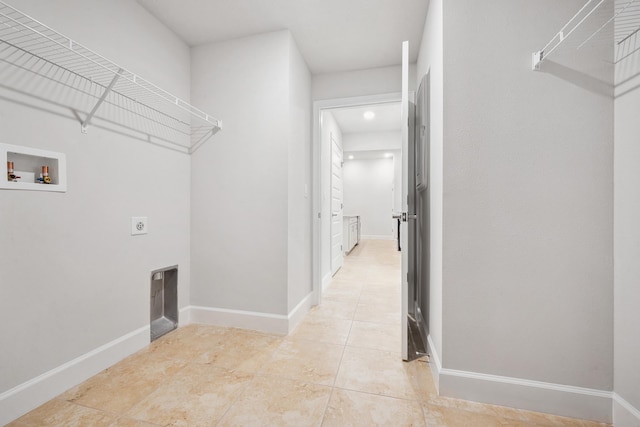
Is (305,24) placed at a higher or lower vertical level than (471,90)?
higher

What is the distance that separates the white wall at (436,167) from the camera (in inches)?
57.9

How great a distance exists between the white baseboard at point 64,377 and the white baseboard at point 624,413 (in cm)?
272

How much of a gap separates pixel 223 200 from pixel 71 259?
41.0 inches

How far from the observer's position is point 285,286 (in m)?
2.16

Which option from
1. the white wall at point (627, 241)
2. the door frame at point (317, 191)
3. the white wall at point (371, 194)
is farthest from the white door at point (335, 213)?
the white wall at point (371, 194)

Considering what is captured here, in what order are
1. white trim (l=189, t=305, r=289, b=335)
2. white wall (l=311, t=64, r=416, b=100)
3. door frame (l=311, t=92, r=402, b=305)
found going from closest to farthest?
white trim (l=189, t=305, r=289, b=335) < white wall (l=311, t=64, r=416, b=100) < door frame (l=311, t=92, r=402, b=305)

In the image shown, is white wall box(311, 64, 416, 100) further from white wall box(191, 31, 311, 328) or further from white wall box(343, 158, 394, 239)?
white wall box(343, 158, 394, 239)

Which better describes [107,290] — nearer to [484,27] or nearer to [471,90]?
[471,90]

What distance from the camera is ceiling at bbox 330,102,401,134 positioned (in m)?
4.70

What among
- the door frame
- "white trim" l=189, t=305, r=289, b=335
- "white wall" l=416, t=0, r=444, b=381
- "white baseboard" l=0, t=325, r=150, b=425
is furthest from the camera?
the door frame

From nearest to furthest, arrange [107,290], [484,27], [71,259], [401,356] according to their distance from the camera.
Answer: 1. [484,27]
2. [71,259]
3. [107,290]
4. [401,356]

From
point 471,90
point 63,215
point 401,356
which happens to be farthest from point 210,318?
point 471,90

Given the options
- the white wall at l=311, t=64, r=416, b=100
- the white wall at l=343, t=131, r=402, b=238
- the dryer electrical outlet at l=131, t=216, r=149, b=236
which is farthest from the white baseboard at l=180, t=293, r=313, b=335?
the white wall at l=343, t=131, r=402, b=238

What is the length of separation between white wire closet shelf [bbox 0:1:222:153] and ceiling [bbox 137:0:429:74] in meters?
0.65
